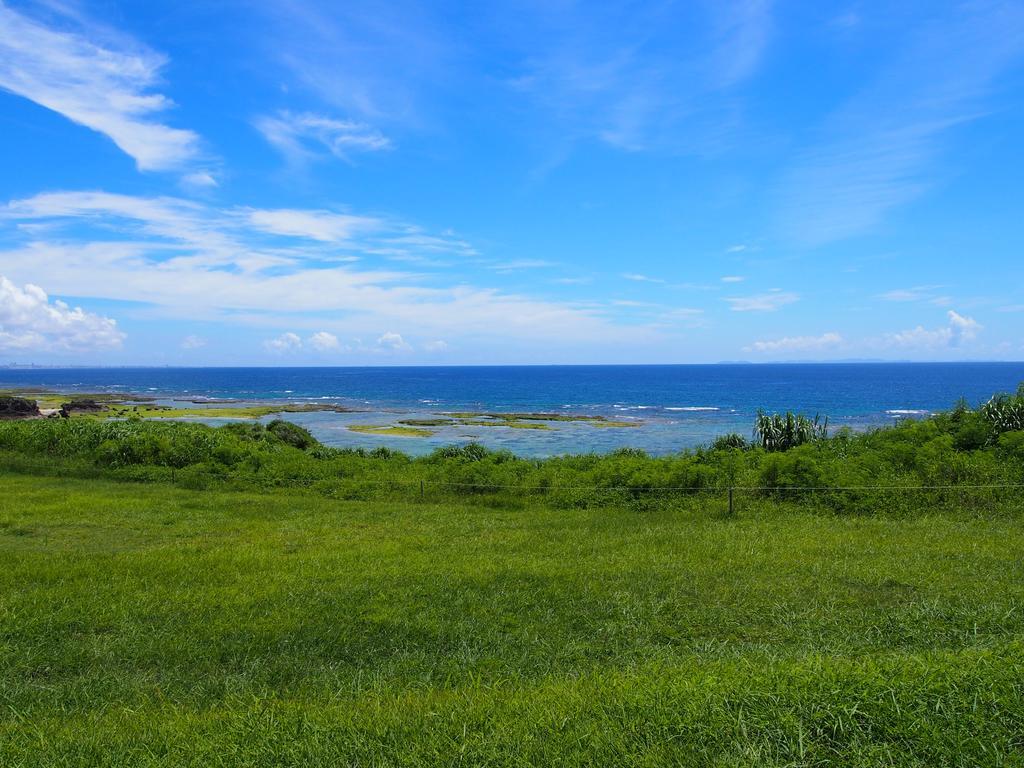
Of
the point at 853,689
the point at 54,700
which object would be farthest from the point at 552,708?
the point at 54,700

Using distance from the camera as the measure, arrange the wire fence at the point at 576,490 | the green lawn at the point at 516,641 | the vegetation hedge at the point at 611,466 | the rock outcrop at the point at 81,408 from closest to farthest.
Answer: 1. the green lawn at the point at 516,641
2. the wire fence at the point at 576,490
3. the vegetation hedge at the point at 611,466
4. the rock outcrop at the point at 81,408

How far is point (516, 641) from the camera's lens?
616 centimetres

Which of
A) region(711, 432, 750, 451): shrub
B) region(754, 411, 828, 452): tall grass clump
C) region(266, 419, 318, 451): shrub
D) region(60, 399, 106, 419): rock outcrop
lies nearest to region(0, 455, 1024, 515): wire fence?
region(711, 432, 750, 451): shrub

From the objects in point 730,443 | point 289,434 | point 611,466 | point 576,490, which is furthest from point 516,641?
point 289,434

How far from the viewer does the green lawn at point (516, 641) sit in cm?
359

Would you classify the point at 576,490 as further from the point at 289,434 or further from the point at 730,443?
the point at 289,434

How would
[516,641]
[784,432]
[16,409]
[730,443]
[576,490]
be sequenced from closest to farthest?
[516,641], [576,490], [784,432], [730,443], [16,409]

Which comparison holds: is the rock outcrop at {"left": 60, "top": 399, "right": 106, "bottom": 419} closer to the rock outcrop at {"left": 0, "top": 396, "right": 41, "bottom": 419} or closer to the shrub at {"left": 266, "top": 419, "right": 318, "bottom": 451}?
the rock outcrop at {"left": 0, "top": 396, "right": 41, "bottom": 419}

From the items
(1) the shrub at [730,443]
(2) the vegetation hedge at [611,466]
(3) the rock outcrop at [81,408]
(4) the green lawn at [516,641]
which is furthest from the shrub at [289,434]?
(3) the rock outcrop at [81,408]

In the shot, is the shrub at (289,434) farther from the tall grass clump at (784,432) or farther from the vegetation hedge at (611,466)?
the tall grass clump at (784,432)

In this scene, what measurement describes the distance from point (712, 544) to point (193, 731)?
7946mm

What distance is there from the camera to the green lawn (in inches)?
141

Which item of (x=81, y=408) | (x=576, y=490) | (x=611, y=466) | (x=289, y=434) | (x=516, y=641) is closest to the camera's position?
(x=516, y=641)

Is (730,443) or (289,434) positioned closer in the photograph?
(730,443)
